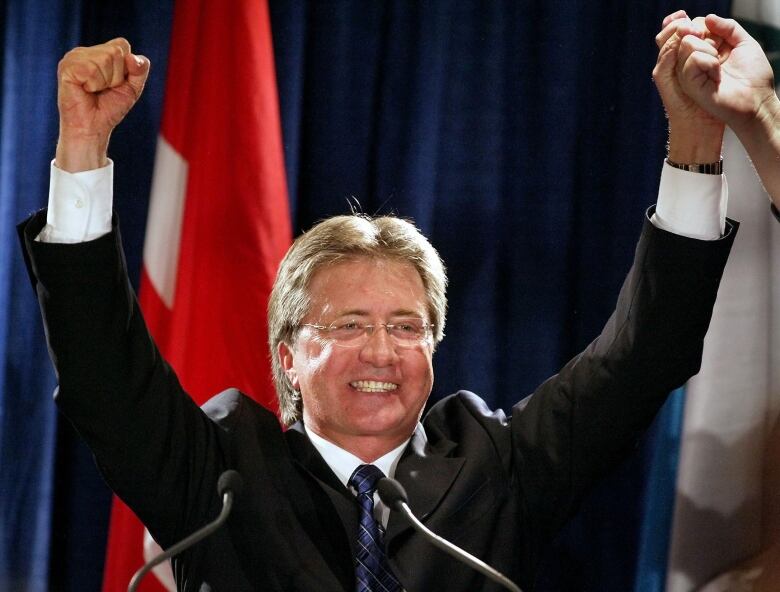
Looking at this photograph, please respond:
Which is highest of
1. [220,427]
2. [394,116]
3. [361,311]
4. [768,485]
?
[394,116]

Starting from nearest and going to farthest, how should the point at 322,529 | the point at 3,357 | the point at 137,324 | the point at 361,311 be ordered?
1. the point at 137,324
2. the point at 322,529
3. the point at 361,311
4. the point at 3,357

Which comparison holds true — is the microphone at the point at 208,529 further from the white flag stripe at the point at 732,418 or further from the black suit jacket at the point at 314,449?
the white flag stripe at the point at 732,418

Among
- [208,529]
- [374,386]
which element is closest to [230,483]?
[208,529]

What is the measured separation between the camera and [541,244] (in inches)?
99.0

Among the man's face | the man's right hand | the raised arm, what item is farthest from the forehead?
the raised arm

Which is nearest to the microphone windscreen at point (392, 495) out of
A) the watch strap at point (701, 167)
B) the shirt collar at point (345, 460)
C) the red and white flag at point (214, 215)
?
the shirt collar at point (345, 460)

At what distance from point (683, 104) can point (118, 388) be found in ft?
3.06

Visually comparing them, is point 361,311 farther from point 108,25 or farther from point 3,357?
point 108,25

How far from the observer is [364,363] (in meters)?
1.92

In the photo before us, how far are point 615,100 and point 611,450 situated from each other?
0.95 m

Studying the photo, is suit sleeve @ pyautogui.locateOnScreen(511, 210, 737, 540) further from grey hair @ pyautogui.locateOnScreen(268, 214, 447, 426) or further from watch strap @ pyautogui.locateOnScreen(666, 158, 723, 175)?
grey hair @ pyautogui.locateOnScreen(268, 214, 447, 426)

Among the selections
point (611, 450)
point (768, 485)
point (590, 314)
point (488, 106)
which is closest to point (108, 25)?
point (488, 106)

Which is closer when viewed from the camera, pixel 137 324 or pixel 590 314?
pixel 137 324

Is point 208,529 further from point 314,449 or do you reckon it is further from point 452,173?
point 452,173
